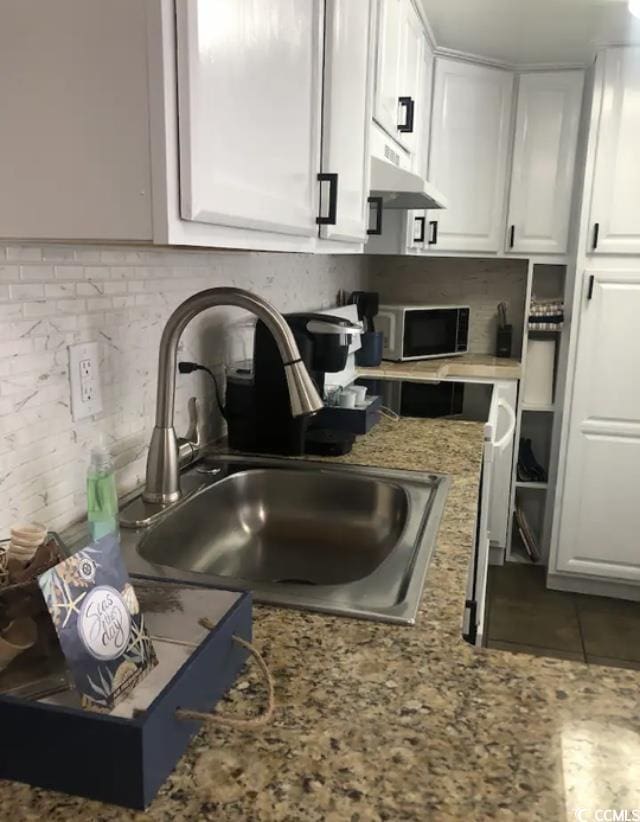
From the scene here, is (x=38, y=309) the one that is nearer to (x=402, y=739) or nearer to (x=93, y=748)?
(x=93, y=748)

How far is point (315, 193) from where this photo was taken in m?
1.25

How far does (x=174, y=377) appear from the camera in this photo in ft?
4.27

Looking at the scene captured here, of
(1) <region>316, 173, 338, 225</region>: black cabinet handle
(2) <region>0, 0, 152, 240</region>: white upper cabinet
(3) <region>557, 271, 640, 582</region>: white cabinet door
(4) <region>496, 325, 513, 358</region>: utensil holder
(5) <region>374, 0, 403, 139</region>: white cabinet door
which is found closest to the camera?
(2) <region>0, 0, 152, 240</region>: white upper cabinet

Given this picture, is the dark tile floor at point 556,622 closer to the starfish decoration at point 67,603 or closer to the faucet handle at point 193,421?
the faucet handle at point 193,421

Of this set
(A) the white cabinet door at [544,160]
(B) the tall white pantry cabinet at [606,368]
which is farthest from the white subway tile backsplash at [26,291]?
(A) the white cabinet door at [544,160]

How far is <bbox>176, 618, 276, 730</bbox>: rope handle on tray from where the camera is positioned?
2.18 feet

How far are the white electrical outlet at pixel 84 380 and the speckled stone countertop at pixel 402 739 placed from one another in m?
0.49

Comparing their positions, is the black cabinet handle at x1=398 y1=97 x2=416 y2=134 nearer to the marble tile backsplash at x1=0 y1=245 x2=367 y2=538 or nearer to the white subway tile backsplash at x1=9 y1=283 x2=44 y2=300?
the marble tile backsplash at x1=0 y1=245 x2=367 y2=538

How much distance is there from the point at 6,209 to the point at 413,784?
0.77 metres

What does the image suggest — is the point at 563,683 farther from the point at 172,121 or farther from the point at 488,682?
the point at 172,121

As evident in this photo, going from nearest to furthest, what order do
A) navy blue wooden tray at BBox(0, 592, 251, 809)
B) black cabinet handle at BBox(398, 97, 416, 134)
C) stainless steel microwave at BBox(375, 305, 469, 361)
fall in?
1. navy blue wooden tray at BBox(0, 592, 251, 809)
2. black cabinet handle at BBox(398, 97, 416, 134)
3. stainless steel microwave at BBox(375, 305, 469, 361)

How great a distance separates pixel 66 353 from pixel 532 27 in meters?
2.25

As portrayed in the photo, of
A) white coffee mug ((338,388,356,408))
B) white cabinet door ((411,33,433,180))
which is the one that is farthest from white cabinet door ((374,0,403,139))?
white coffee mug ((338,388,356,408))

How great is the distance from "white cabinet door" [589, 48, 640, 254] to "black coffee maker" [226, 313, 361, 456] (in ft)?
5.39
